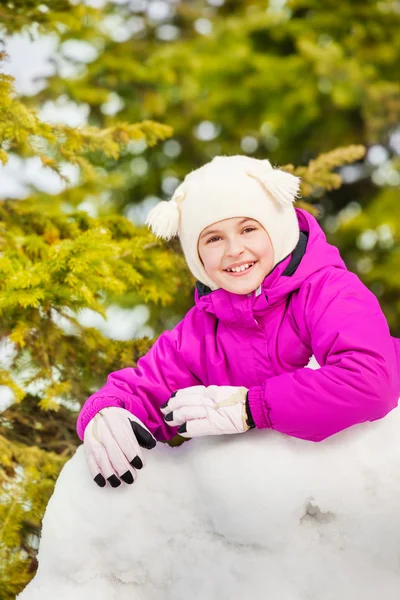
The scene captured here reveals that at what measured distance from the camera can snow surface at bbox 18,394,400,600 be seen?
204cm

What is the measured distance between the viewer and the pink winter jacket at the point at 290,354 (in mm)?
2012

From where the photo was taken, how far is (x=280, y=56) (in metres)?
7.75

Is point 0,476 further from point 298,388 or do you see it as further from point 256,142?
point 256,142

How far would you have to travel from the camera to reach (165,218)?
2334 mm

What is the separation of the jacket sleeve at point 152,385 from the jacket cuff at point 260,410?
42 centimetres

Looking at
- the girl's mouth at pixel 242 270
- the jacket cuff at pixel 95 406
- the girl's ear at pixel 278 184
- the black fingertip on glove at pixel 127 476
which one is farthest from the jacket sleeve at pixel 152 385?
the girl's ear at pixel 278 184

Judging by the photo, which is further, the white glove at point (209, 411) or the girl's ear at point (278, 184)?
the girl's ear at point (278, 184)

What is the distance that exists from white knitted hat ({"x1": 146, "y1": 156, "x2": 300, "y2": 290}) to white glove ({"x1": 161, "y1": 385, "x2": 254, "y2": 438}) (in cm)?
42

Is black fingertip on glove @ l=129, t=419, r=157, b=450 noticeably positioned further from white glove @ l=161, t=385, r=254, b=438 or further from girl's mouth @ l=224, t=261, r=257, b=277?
girl's mouth @ l=224, t=261, r=257, b=277

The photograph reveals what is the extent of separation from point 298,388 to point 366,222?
5.43 meters

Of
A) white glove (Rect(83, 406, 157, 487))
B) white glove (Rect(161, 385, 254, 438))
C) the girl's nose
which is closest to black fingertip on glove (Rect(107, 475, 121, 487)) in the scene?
white glove (Rect(83, 406, 157, 487))

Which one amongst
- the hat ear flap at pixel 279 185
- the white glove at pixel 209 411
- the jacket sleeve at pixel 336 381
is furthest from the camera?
the hat ear flap at pixel 279 185

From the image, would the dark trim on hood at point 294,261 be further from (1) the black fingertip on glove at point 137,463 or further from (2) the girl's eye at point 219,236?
(1) the black fingertip on glove at point 137,463

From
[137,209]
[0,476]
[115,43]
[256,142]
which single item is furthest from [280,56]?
[0,476]
